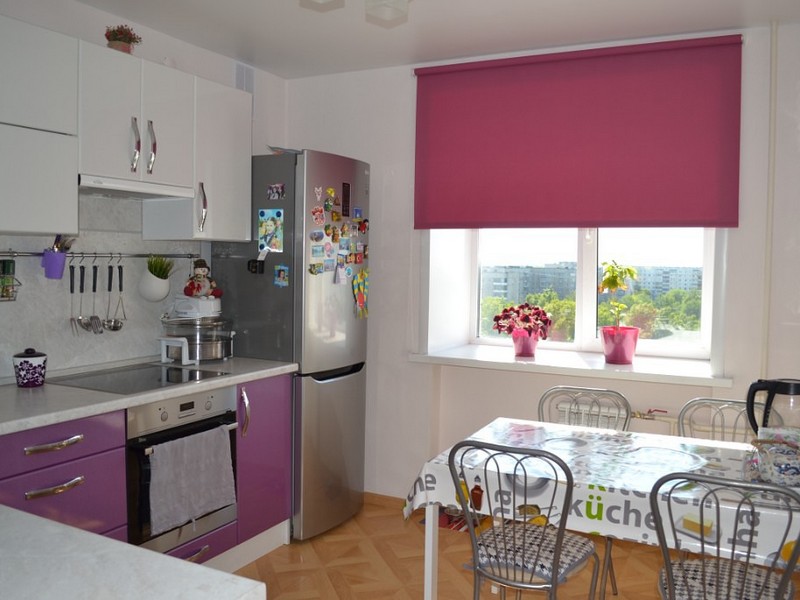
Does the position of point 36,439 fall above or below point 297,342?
below

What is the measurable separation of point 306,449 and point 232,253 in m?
1.05

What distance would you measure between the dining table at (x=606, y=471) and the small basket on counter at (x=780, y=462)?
0.06 m

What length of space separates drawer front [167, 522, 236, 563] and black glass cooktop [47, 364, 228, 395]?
65cm

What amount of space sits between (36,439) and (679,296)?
3061 millimetres

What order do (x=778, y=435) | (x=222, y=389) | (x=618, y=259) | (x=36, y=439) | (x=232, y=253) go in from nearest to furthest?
1. (x=778, y=435)
2. (x=36, y=439)
3. (x=222, y=389)
4. (x=232, y=253)
5. (x=618, y=259)

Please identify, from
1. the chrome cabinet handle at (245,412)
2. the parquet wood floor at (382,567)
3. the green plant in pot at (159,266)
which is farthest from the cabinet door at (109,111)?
the parquet wood floor at (382,567)

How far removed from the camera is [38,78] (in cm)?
243

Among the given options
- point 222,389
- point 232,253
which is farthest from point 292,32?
point 222,389

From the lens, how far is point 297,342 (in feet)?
11.0

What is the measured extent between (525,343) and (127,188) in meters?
2.13

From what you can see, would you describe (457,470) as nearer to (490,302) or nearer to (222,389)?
(222,389)

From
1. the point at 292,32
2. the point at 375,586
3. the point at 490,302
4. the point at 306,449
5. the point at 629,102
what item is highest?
the point at 292,32

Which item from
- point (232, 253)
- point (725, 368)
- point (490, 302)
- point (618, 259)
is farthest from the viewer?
point (490, 302)

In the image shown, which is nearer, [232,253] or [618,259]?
[232,253]
